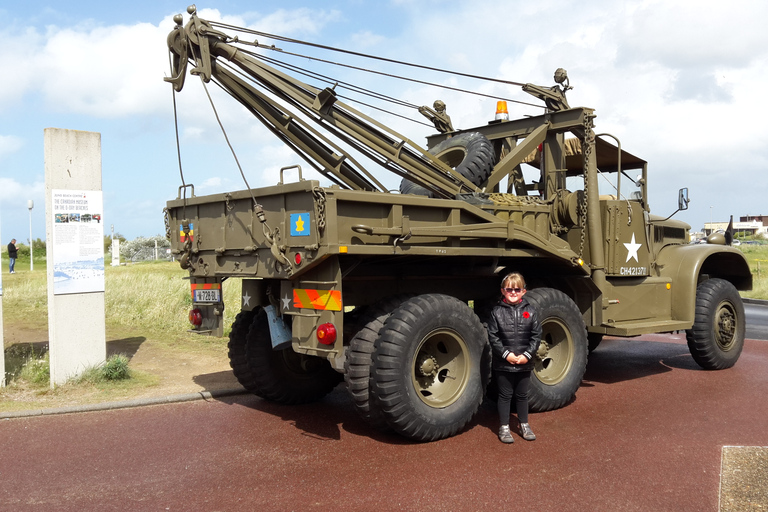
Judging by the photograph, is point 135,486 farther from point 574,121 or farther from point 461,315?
Result: point 574,121

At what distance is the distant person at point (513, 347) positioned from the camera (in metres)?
5.72

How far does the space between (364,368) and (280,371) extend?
5.56 ft

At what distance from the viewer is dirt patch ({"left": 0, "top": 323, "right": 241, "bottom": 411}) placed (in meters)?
7.38

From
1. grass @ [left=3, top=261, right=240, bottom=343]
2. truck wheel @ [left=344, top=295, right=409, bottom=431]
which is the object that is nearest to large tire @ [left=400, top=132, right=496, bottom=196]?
truck wheel @ [left=344, top=295, right=409, bottom=431]

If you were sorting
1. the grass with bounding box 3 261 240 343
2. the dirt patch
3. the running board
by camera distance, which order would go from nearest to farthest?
the dirt patch, the running board, the grass with bounding box 3 261 240 343

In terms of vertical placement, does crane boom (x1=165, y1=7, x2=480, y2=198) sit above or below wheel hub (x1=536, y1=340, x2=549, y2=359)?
above

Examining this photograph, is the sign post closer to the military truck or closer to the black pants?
the military truck

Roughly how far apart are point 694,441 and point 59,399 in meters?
6.10

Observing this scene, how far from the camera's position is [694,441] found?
5703mm

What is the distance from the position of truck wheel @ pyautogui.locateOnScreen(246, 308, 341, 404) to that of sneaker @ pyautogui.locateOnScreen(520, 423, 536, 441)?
2265mm

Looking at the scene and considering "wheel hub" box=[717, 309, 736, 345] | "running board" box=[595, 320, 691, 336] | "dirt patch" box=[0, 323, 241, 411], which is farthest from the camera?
"wheel hub" box=[717, 309, 736, 345]

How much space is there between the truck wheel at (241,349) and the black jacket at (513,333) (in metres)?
2.58

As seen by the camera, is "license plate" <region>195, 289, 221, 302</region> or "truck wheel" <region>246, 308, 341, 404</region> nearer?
"license plate" <region>195, 289, 221, 302</region>

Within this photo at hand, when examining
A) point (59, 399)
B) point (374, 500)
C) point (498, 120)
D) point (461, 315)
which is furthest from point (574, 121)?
point (59, 399)
